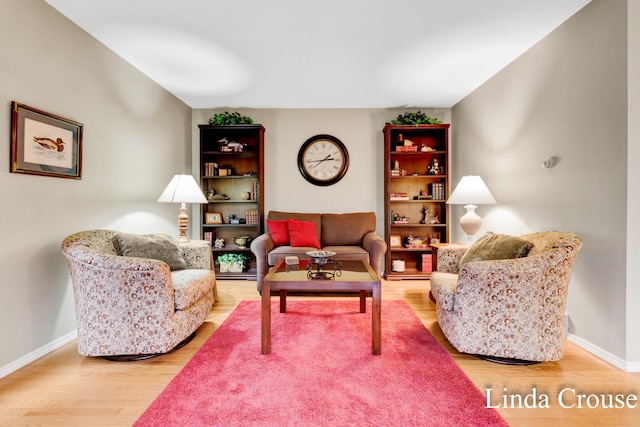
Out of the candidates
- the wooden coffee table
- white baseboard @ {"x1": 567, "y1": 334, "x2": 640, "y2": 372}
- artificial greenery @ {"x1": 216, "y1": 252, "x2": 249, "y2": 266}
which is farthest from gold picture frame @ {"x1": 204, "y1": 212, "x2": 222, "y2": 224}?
white baseboard @ {"x1": 567, "y1": 334, "x2": 640, "y2": 372}

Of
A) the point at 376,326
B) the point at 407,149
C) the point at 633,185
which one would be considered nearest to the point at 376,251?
the point at 376,326

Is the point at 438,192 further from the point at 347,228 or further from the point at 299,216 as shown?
the point at 299,216

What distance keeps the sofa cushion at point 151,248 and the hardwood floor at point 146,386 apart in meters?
0.75

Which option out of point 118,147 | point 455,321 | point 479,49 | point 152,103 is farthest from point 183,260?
point 479,49

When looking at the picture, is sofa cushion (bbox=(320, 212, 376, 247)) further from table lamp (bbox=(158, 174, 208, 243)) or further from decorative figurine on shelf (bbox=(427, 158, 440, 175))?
table lamp (bbox=(158, 174, 208, 243))

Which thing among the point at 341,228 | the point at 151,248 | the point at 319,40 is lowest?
the point at 151,248

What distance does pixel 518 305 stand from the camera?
1926 mm

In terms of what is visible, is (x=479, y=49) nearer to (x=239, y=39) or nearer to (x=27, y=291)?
(x=239, y=39)

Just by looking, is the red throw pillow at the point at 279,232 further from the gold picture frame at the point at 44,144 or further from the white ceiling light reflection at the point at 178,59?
the gold picture frame at the point at 44,144

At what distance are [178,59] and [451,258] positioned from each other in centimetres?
331

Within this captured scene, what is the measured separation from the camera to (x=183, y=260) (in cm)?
273

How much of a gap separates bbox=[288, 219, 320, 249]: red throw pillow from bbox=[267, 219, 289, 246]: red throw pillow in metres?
0.10

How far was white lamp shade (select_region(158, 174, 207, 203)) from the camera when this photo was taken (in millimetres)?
3197

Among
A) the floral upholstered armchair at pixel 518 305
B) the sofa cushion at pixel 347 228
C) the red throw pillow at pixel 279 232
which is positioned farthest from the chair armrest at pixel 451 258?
the red throw pillow at pixel 279 232
